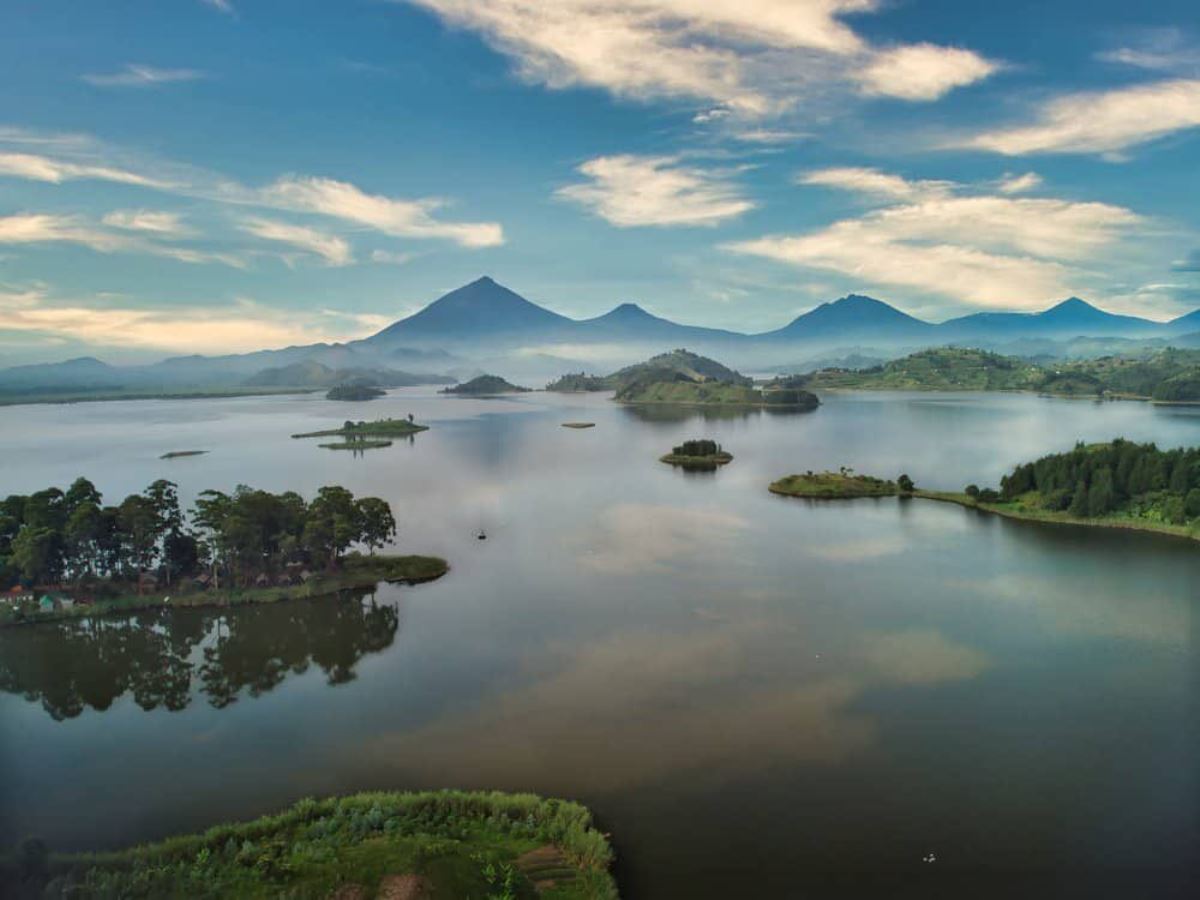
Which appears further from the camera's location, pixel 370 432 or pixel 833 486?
pixel 370 432

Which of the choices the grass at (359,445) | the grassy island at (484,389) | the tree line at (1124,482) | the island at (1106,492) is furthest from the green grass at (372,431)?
the grassy island at (484,389)

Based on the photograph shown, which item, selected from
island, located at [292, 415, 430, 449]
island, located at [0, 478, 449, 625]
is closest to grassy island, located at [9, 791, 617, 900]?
island, located at [0, 478, 449, 625]

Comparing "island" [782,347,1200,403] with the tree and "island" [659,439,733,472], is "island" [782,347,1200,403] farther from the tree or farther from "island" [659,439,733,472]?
the tree

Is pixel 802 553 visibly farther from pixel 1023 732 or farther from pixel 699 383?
pixel 699 383

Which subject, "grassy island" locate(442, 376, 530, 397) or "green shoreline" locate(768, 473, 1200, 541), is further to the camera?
"grassy island" locate(442, 376, 530, 397)

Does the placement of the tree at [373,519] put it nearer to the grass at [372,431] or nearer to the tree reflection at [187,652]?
the tree reflection at [187,652]

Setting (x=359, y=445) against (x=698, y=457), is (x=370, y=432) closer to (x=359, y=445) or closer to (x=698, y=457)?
(x=359, y=445)

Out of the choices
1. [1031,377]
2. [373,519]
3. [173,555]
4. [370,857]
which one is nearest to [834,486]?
[373,519]
